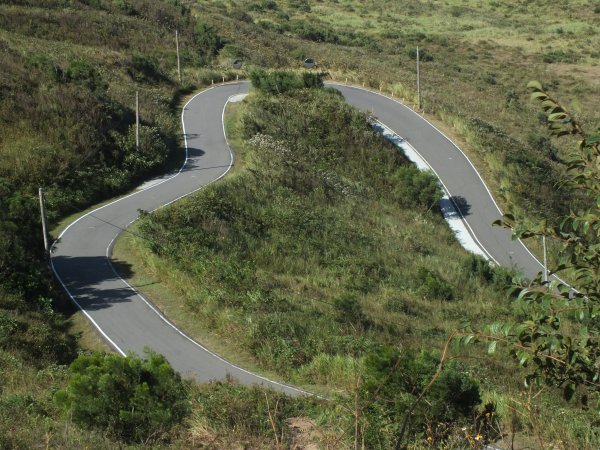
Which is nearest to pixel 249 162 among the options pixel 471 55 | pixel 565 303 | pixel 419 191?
pixel 419 191

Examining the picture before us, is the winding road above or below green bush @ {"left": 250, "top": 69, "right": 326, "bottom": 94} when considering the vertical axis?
below

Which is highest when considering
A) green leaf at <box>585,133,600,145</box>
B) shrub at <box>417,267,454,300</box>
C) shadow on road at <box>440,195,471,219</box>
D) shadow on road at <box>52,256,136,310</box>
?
green leaf at <box>585,133,600,145</box>

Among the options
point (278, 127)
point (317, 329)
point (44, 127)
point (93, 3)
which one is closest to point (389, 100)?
point (278, 127)

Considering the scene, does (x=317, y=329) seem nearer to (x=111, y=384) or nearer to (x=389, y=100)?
(x=111, y=384)

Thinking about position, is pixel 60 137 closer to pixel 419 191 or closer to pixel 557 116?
pixel 419 191

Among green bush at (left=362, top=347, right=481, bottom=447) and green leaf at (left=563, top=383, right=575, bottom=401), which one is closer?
green leaf at (left=563, top=383, right=575, bottom=401)

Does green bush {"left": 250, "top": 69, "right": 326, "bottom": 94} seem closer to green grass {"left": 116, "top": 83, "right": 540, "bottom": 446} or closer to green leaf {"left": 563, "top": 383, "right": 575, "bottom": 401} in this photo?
green grass {"left": 116, "top": 83, "right": 540, "bottom": 446}

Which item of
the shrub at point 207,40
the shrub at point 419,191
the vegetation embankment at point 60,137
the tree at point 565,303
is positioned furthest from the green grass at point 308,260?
the shrub at point 207,40

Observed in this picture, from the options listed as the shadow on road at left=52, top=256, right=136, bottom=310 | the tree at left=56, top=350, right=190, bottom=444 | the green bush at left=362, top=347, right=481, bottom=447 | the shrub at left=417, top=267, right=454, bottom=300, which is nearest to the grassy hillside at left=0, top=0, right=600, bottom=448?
the shrub at left=417, top=267, right=454, bottom=300
